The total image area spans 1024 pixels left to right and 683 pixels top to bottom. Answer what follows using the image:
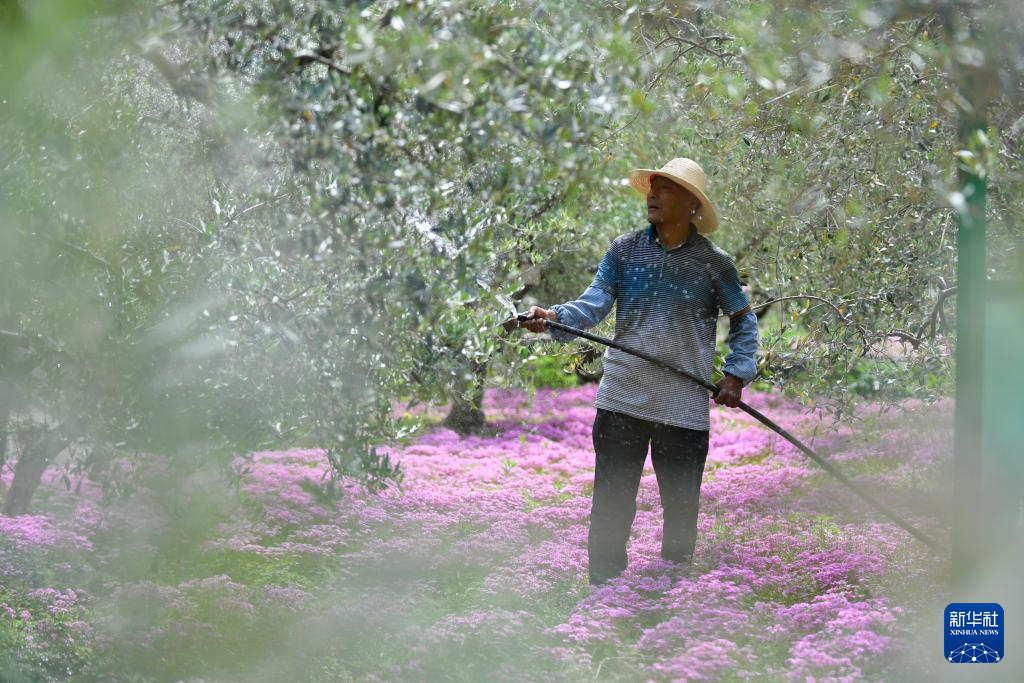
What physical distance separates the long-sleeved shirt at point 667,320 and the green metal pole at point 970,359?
35.6 inches

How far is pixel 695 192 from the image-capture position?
443cm

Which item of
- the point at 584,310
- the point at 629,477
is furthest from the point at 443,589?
the point at 584,310

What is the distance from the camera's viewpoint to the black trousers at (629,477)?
4.54m

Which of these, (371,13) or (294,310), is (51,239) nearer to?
(294,310)

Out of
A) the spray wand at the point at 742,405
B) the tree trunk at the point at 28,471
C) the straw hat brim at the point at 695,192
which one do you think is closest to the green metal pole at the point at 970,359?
the spray wand at the point at 742,405

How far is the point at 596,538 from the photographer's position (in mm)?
4688

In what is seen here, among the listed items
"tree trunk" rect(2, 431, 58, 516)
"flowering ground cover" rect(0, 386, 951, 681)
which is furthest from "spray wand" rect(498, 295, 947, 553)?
"tree trunk" rect(2, 431, 58, 516)

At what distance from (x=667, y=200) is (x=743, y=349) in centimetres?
74

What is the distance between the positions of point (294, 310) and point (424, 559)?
2096mm

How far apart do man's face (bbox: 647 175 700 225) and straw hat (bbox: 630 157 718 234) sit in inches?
1.9

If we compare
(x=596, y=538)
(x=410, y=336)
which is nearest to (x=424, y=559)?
(x=596, y=538)

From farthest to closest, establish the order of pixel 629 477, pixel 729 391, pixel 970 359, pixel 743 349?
1. pixel 629 477
2. pixel 743 349
3. pixel 729 391
4. pixel 970 359

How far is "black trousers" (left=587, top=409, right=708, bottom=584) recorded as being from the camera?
4.54m

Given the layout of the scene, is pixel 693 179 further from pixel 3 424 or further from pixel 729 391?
pixel 3 424
